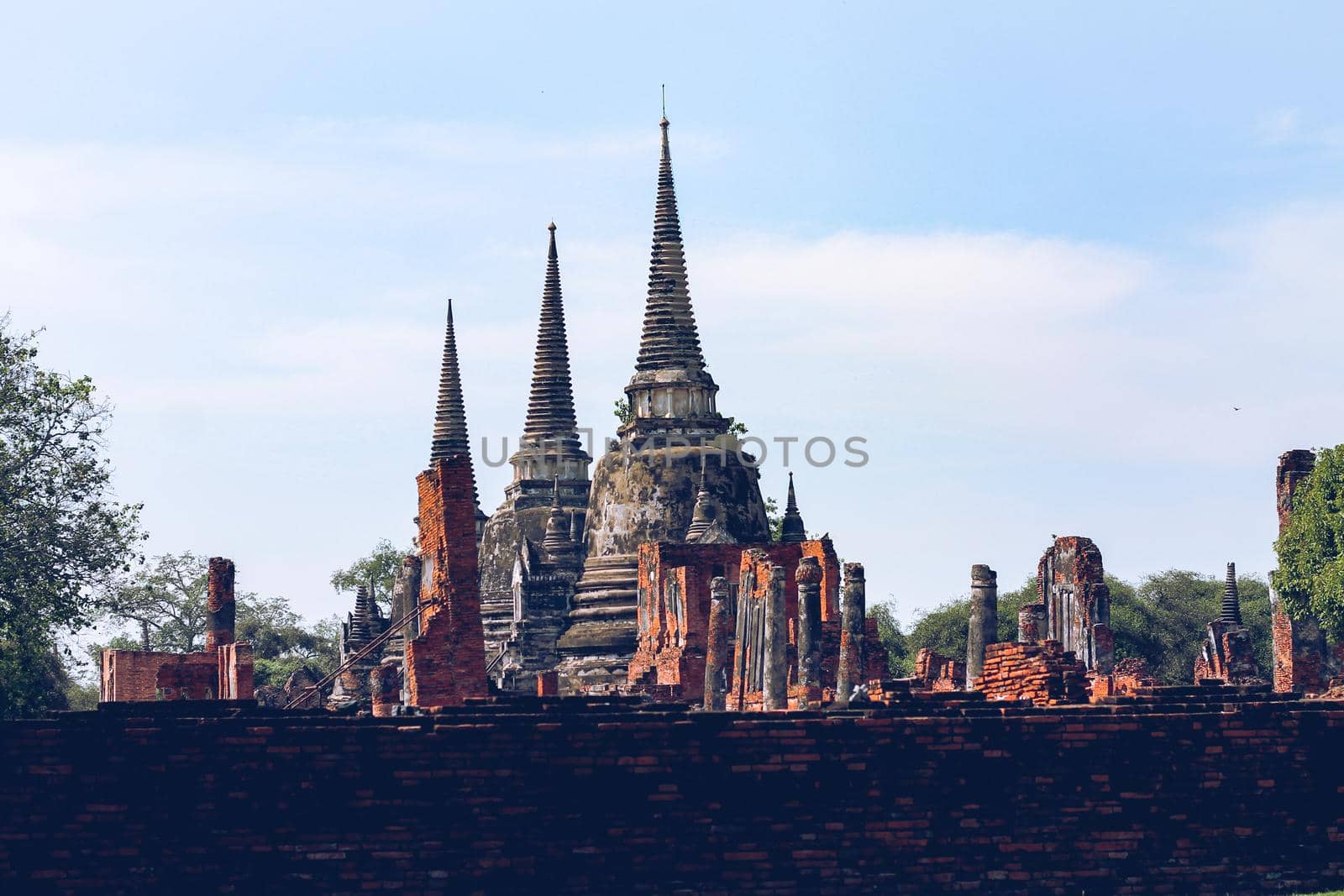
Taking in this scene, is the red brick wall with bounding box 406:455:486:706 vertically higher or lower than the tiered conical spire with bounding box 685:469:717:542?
lower

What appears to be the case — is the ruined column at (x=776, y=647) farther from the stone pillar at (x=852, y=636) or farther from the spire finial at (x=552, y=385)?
the spire finial at (x=552, y=385)

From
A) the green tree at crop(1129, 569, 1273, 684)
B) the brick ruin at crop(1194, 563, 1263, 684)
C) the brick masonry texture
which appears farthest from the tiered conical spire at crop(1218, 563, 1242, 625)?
the brick masonry texture

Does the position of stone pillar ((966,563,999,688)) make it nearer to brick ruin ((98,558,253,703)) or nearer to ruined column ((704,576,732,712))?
ruined column ((704,576,732,712))

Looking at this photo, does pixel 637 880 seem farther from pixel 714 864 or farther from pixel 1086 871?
pixel 1086 871

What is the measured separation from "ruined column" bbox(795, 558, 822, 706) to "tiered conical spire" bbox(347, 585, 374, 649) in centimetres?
2749

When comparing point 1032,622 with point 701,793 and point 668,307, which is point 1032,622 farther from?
point 668,307

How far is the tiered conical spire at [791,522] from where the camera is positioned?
51784mm

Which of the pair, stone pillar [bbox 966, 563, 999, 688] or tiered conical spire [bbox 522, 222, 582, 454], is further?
tiered conical spire [bbox 522, 222, 582, 454]

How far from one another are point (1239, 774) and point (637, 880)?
3956 mm

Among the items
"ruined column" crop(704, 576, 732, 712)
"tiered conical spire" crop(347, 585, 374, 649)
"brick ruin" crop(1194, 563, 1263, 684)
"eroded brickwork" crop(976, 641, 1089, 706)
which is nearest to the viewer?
"eroded brickwork" crop(976, 641, 1089, 706)

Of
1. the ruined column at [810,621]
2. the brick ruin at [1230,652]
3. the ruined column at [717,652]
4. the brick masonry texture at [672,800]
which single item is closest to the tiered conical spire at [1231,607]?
the brick ruin at [1230,652]

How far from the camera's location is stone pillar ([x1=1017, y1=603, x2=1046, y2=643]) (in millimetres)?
29672

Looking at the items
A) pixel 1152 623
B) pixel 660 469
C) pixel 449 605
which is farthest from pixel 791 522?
pixel 449 605

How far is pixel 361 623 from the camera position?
5522cm
